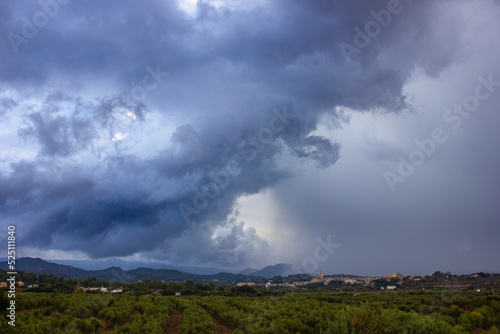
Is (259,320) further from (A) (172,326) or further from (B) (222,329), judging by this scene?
(A) (172,326)

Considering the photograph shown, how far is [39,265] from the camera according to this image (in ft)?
649

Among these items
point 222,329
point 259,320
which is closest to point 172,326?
point 222,329

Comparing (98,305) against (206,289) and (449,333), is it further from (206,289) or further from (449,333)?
(206,289)

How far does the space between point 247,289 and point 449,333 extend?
233ft

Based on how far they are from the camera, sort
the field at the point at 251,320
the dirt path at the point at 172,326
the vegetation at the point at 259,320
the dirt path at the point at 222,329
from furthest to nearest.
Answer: the dirt path at the point at 222,329 → the dirt path at the point at 172,326 → the field at the point at 251,320 → the vegetation at the point at 259,320

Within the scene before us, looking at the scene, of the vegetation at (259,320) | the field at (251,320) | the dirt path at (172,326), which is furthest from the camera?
the dirt path at (172,326)

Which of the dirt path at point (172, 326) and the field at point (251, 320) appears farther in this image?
the dirt path at point (172, 326)

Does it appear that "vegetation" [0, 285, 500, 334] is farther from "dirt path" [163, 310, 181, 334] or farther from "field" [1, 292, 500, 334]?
"dirt path" [163, 310, 181, 334]

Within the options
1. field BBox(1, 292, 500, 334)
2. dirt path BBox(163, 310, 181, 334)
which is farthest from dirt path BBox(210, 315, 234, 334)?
dirt path BBox(163, 310, 181, 334)

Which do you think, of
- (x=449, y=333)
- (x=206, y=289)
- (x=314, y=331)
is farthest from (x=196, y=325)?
(x=206, y=289)

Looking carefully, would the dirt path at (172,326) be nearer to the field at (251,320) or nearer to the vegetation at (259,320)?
the field at (251,320)

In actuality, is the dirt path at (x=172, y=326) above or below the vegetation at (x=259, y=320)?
below

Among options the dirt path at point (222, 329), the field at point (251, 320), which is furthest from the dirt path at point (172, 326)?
the dirt path at point (222, 329)

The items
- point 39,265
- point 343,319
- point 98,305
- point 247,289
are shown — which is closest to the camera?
point 343,319
